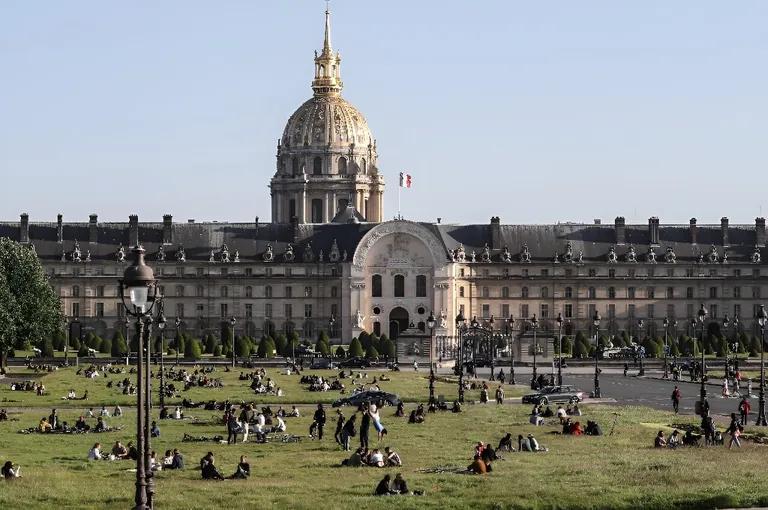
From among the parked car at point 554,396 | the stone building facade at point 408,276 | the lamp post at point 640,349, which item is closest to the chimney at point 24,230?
the stone building facade at point 408,276

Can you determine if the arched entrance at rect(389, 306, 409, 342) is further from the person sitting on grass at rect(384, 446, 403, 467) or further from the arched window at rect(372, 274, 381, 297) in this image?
the person sitting on grass at rect(384, 446, 403, 467)

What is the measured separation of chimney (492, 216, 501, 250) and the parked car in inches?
3528

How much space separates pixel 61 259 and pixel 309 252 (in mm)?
22459

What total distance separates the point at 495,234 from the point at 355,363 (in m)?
47.7

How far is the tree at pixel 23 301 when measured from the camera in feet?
423

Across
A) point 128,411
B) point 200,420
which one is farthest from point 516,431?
point 128,411

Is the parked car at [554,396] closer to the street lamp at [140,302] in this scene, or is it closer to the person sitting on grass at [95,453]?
the person sitting on grass at [95,453]

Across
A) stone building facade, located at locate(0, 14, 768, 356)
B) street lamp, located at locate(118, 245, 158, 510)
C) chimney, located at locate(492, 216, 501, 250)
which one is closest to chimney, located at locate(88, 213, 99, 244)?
stone building facade, located at locate(0, 14, 768, 356)

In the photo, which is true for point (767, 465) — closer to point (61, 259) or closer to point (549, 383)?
point (549, 383)

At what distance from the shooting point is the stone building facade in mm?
180875

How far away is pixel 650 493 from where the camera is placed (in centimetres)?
5575

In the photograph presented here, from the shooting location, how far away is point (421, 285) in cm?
18188

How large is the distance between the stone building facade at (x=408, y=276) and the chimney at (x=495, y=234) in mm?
178

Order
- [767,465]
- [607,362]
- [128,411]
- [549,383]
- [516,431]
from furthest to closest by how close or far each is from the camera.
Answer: [607,362] < [549,383] < [128,411] < [516,431] < [767,465]
